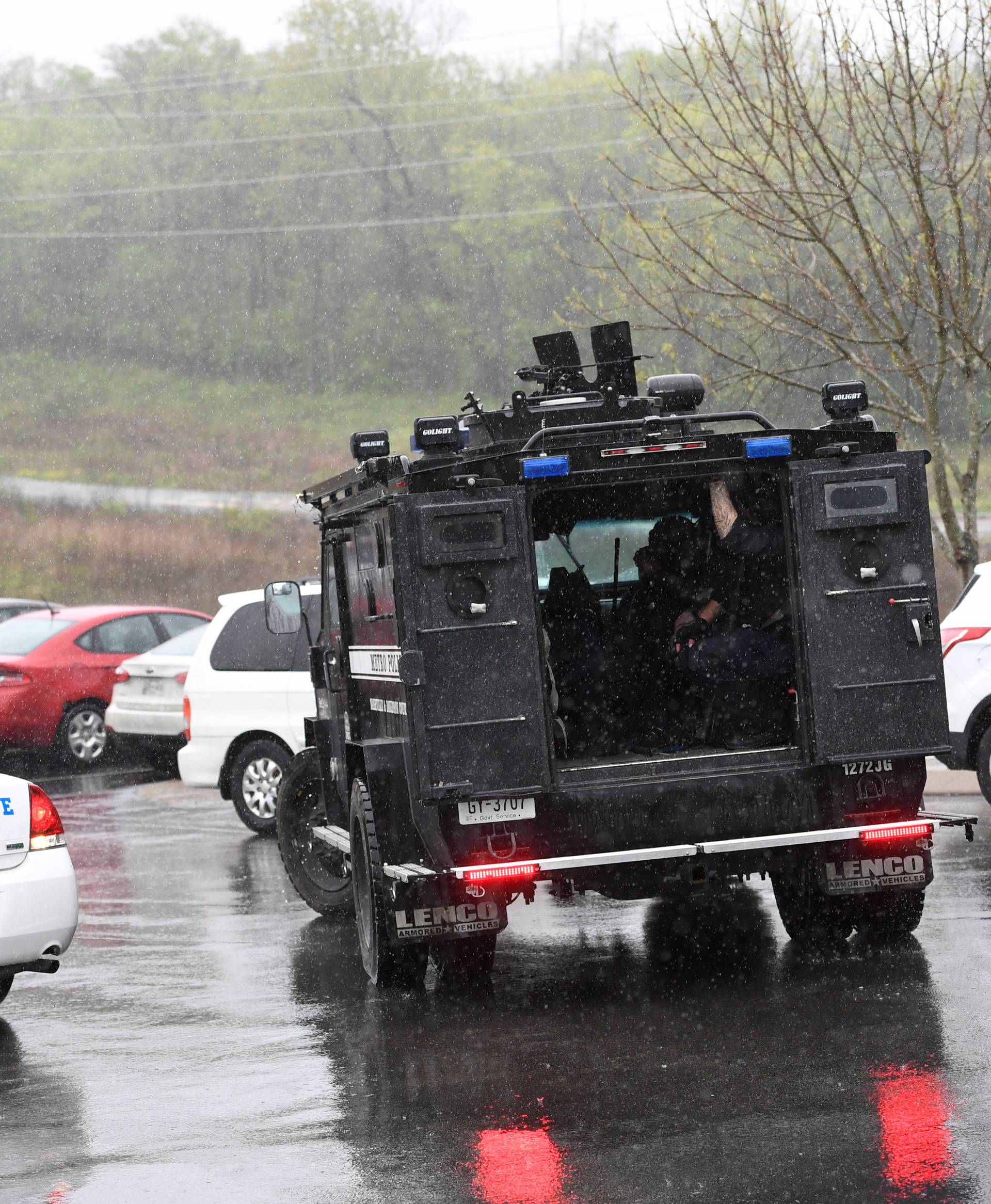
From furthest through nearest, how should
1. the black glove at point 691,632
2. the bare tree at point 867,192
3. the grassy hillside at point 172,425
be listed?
1. the grassy hillside at point 172,425
2. the bare tree at point 867,192
3. the black glove at point 691,632

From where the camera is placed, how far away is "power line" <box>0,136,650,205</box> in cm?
5441

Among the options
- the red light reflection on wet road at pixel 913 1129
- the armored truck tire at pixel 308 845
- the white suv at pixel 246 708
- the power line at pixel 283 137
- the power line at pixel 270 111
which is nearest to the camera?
the red light reflection on wet road at pixel 913 1129

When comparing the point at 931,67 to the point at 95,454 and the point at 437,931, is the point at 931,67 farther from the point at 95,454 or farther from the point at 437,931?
the point at 95,454

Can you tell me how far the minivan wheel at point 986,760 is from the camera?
1224 cm

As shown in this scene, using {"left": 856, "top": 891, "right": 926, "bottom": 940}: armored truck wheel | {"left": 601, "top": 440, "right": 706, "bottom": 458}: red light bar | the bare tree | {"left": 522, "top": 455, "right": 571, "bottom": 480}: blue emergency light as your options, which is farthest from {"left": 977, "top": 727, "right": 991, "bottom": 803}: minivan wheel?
{"left": 522, "top": 455, "right": 571, "bottom": 480}: blue emergency light

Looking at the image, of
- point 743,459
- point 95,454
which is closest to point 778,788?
point 743,459

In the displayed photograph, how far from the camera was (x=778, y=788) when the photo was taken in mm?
7527

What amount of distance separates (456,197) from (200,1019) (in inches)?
2076

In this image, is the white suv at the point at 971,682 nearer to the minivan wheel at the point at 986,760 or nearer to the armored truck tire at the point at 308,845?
the minivan wheel at the point at 986,760

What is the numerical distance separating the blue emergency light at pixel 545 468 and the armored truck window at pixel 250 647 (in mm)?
6667

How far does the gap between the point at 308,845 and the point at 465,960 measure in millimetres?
2611

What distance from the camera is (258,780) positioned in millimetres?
13758

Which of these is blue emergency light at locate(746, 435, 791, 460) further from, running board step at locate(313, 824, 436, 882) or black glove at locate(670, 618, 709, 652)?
running board step at locate(313, 824, 436, 882)

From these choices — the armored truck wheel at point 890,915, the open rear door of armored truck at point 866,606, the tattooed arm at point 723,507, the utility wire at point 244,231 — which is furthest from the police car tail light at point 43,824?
the utility wire at point 244,231
